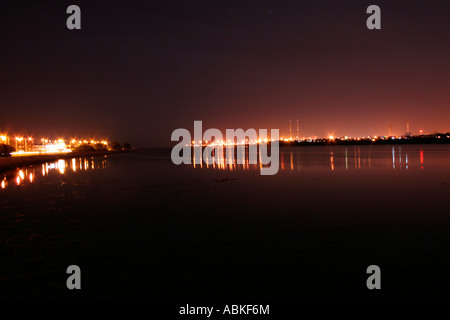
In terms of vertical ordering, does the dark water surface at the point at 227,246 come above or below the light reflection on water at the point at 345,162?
below

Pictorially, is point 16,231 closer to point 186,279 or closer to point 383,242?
point 186,279

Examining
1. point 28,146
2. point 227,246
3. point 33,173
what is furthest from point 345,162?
point 28,146

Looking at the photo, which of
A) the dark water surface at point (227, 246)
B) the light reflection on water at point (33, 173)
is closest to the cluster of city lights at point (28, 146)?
the light reflection on water at point (33, 173)

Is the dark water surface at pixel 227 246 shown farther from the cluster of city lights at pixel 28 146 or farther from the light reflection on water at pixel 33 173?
the cluster of city lights at pixel 28 146

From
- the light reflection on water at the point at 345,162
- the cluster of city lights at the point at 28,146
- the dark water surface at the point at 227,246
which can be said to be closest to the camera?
the dark water surface at the point at 227,246

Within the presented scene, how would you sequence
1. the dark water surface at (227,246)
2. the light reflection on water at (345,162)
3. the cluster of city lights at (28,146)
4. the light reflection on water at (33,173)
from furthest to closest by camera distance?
1. the cluster of city lights at (28,146)
2. the light reflection on water at (345,162)
3. the light reflection on water at (33,173)
4. the dark water surface at (227,246)

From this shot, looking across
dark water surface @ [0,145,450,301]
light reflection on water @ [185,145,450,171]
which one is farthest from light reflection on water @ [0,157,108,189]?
light reflection on water @ [185,145,450,171]

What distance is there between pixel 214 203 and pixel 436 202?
894 cm

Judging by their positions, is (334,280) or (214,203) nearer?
(334,280)
